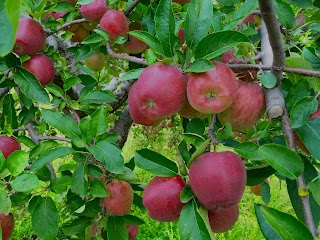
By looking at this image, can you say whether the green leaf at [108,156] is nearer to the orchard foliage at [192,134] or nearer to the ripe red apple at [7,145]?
the orchard foliage at [192,134]

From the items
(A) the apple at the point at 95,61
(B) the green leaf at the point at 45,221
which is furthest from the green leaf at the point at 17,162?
(A) the apple at the point at 95,61

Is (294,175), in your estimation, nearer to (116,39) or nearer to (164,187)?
(164,187)

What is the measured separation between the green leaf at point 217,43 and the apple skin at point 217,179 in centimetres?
16

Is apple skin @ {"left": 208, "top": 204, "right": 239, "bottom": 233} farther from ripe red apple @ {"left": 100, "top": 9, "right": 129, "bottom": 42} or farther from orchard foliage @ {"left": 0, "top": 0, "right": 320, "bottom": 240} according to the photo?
ripe red apple @ {"left": 100, "top": 9, "right": 129, "bottom": 42}

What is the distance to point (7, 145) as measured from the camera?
0.98 metres

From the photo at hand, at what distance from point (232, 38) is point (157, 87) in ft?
0.46

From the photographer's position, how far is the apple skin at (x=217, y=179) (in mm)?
641

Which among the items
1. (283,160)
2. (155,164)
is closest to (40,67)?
(155,164)

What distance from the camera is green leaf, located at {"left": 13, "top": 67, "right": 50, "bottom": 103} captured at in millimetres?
906

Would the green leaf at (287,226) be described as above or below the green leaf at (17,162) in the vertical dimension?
above

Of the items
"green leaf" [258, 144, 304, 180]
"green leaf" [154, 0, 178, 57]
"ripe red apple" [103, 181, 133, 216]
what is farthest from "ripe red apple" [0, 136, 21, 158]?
"green leaf" [258, 144, 304, 180]

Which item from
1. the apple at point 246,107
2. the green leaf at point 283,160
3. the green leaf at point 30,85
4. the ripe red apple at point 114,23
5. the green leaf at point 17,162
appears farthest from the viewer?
the ripe red apple at point 114,23

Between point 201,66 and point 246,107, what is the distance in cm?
12

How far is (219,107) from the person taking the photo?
67cm
